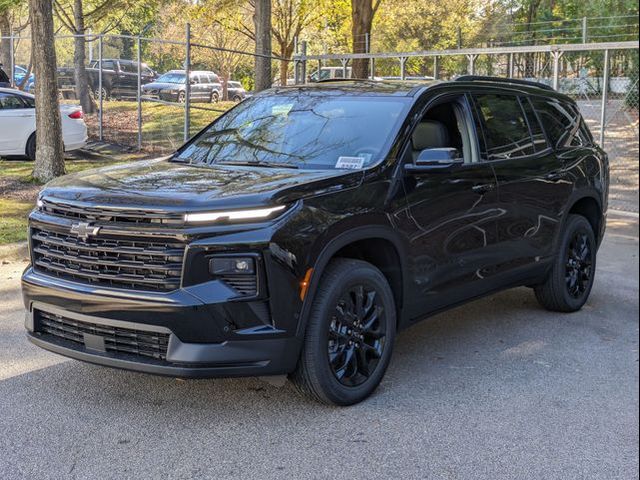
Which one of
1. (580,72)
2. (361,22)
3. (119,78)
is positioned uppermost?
(361,22)

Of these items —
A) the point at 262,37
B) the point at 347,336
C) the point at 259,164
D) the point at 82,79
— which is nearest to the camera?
the point at 347,336

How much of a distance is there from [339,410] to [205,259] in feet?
4.08

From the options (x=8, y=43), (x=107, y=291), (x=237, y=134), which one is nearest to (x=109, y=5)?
(x=8, y=43)

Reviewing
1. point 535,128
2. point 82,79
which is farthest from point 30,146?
point 535,128

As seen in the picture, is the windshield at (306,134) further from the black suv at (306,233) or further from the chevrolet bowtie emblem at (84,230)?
the chevrolet bowtie emblem at (84,230)

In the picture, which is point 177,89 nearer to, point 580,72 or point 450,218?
point 450,218

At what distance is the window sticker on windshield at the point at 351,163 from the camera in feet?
15.6

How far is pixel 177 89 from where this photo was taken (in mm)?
21984

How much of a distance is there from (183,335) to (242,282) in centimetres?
40

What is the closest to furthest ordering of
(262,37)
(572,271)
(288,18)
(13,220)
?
(572,271) < (13,220) < (262,37) < (288,18)

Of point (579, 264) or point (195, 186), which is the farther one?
point (579, 264)

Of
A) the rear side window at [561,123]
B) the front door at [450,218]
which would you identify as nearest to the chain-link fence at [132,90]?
the rear side window at [561,123]

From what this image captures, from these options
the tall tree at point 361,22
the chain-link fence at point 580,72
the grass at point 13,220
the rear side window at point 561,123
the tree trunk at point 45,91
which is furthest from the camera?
the tall tree at point 361,22

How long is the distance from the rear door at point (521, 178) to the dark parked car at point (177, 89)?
13389 millimetres
